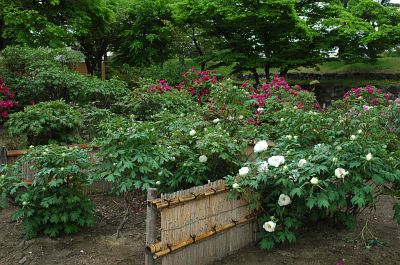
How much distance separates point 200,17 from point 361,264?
11.5 meters

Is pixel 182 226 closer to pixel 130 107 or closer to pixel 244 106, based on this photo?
pixel 244 106

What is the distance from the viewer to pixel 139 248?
3.85 m

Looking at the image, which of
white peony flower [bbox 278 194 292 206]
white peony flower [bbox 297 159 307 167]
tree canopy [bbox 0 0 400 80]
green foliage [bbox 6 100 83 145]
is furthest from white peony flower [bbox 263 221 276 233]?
tree canopy [bbox 0 0 400 80]

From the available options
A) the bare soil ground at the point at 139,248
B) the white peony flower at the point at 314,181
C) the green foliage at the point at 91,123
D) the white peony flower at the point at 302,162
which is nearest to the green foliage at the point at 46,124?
the green foliage at the point at 91,123

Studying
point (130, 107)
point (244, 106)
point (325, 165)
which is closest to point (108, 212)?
point (244, 106)

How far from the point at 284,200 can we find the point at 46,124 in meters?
Result: 3.94

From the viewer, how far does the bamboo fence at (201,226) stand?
320 centimetres

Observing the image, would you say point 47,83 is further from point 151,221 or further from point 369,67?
point 369,67

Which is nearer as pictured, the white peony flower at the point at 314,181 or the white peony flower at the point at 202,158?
the white peony flower at the point at 314,181

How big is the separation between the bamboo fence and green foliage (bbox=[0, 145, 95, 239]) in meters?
1.10

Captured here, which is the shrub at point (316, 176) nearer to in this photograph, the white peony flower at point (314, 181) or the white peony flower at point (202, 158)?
the white peony flower at point (314, 181)

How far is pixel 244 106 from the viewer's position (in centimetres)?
533

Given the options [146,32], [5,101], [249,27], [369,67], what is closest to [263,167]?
[5,101]

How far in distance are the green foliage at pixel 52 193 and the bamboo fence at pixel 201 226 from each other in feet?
3.62
